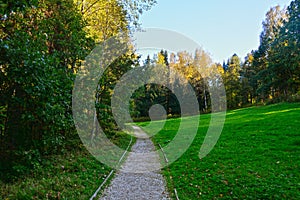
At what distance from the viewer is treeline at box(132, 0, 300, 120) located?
32.7 meters

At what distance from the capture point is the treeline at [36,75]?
621 centimetres

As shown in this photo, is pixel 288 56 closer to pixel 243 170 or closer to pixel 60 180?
pixel 243 170

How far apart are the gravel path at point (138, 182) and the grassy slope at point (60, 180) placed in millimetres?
578

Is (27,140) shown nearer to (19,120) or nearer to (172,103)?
(19,120)

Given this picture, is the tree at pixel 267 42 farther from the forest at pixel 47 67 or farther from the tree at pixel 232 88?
the forest at pixel 47 67

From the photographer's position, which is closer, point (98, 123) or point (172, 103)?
point (98, 123)

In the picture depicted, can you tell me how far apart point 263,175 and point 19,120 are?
817 cm

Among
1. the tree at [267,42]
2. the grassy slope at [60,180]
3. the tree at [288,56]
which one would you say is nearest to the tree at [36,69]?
the grassy slope at [60,180]

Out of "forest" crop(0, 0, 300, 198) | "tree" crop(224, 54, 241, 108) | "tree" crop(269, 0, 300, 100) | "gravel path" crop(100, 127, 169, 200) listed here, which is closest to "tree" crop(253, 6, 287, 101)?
"tree" crop(269, 0, 300, 100)

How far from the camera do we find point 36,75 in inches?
247

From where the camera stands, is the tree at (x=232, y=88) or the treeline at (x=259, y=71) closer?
the treeline at (x=259, y=71)

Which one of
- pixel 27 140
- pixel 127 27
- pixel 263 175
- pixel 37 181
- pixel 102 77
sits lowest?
pixel 263 175

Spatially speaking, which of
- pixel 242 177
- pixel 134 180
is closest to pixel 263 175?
pixel 242 177

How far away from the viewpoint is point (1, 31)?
7.19m
